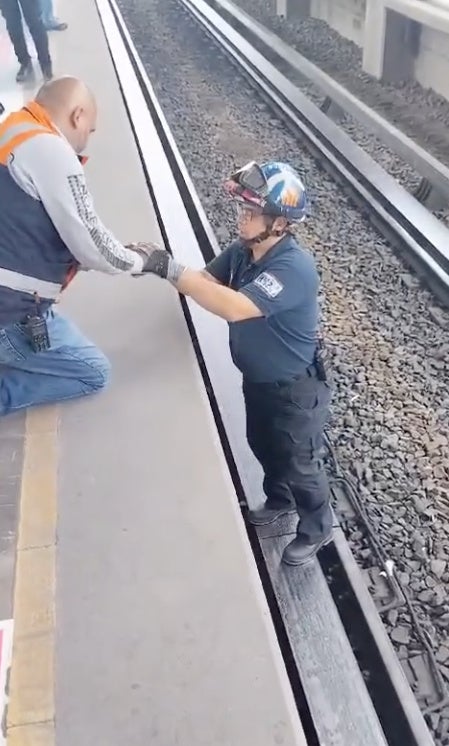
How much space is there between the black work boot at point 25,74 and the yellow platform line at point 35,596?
7.70m

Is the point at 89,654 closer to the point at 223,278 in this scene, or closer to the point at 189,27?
the point at 223,278

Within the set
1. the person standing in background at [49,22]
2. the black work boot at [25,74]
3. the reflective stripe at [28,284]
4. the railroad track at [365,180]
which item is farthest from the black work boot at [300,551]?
the person standing in background at [49,22]

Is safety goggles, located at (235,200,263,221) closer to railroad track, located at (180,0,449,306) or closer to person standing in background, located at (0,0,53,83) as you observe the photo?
railroad track, located at (180,0,449,306)

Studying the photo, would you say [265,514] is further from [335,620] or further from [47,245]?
[47,245]

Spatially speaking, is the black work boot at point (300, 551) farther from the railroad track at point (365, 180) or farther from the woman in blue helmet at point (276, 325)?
the railroad track at point (365, 180)

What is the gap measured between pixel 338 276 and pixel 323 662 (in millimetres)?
3775

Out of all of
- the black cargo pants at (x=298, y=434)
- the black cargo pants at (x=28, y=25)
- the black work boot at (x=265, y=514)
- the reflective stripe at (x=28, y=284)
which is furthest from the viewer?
the black cargo pants at (x=28, y=25)

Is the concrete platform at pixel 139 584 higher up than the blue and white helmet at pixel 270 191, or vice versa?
the blue and white helmet at pixel 270 191

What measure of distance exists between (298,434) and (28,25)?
327 inches

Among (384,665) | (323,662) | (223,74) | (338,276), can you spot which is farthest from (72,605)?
(223,74)

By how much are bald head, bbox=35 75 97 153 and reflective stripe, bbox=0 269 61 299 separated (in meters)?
0.62

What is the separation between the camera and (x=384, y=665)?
306 cm

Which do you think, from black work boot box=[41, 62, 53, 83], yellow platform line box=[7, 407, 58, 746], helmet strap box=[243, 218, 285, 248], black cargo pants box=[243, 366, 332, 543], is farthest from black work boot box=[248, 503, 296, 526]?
black work boot box=[41, 62, 53, 83]

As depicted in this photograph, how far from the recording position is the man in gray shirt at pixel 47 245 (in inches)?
123
